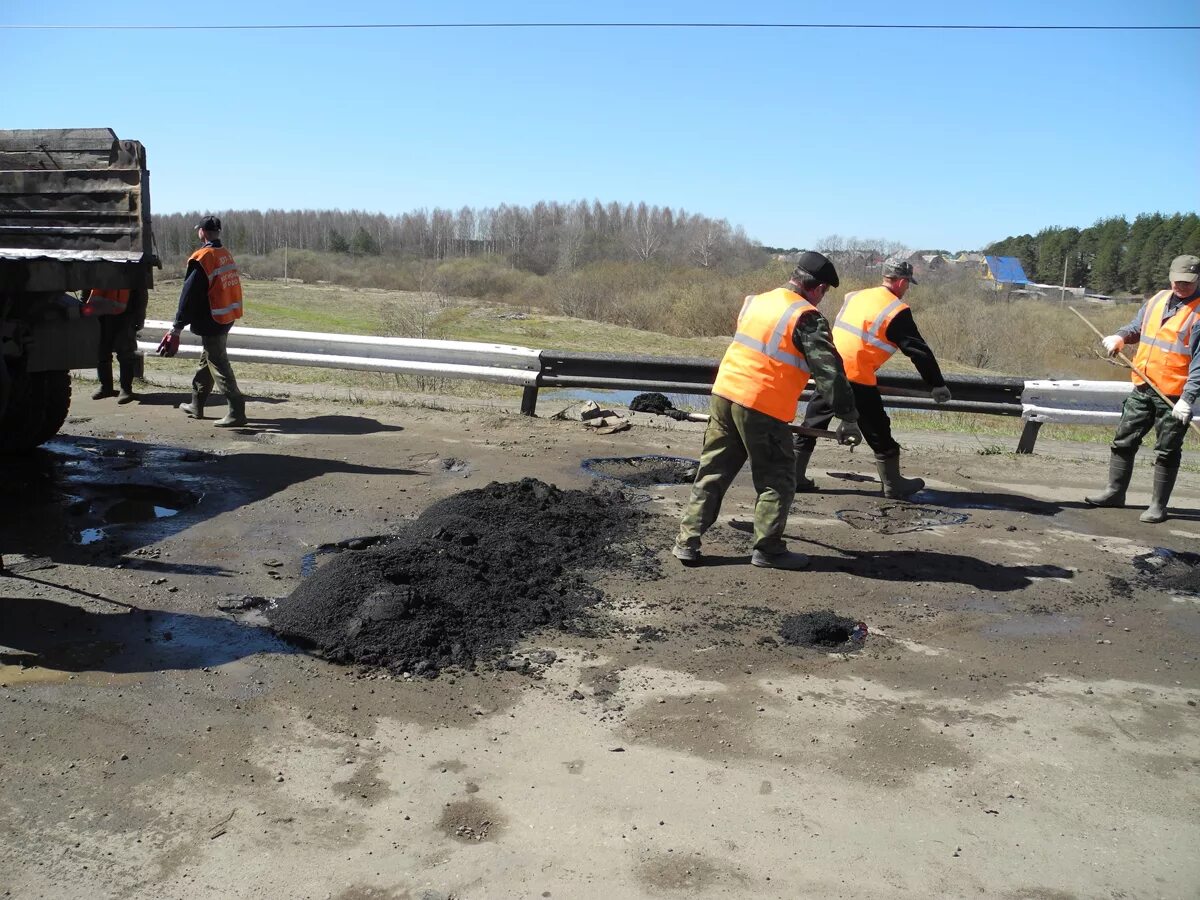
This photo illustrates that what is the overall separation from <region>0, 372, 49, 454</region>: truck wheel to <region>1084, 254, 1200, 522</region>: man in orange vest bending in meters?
8.41

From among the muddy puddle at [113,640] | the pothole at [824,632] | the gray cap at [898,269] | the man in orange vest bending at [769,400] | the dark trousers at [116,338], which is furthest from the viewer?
the dark trousers at [116,338]

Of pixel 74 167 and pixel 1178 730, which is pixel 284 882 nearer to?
pixel 1178 730

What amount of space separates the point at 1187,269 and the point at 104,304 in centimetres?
845

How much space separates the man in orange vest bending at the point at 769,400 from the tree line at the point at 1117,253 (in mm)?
45256

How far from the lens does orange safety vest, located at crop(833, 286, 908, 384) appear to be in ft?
25.0

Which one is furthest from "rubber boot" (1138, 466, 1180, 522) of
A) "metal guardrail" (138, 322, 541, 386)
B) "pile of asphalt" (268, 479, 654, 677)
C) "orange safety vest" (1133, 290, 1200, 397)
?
"metal guardrail" (138, 322, 541, 386)

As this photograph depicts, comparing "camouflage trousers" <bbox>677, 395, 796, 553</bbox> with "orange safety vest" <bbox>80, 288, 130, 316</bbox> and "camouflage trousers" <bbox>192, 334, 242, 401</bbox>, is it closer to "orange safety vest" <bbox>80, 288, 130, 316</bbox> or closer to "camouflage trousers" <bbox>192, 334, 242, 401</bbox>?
"orange safety vest" <bbox>80, 288, 130, 316</bbox>

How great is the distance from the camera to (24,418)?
327 inches

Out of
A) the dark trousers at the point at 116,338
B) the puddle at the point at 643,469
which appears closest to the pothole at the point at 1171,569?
the puddle at the point at 643,469

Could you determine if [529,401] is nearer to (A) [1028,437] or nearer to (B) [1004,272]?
(A) [1028,437]

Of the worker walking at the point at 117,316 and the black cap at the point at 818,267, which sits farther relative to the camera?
the worker walking at the point at 117,316

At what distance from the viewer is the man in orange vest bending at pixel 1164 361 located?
25.1ft

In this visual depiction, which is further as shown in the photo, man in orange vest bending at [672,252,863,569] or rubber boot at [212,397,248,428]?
rubber boot at [212,397,248,428]

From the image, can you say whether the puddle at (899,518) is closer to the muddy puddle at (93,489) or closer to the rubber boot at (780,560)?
the rubber boot at (780,560)
